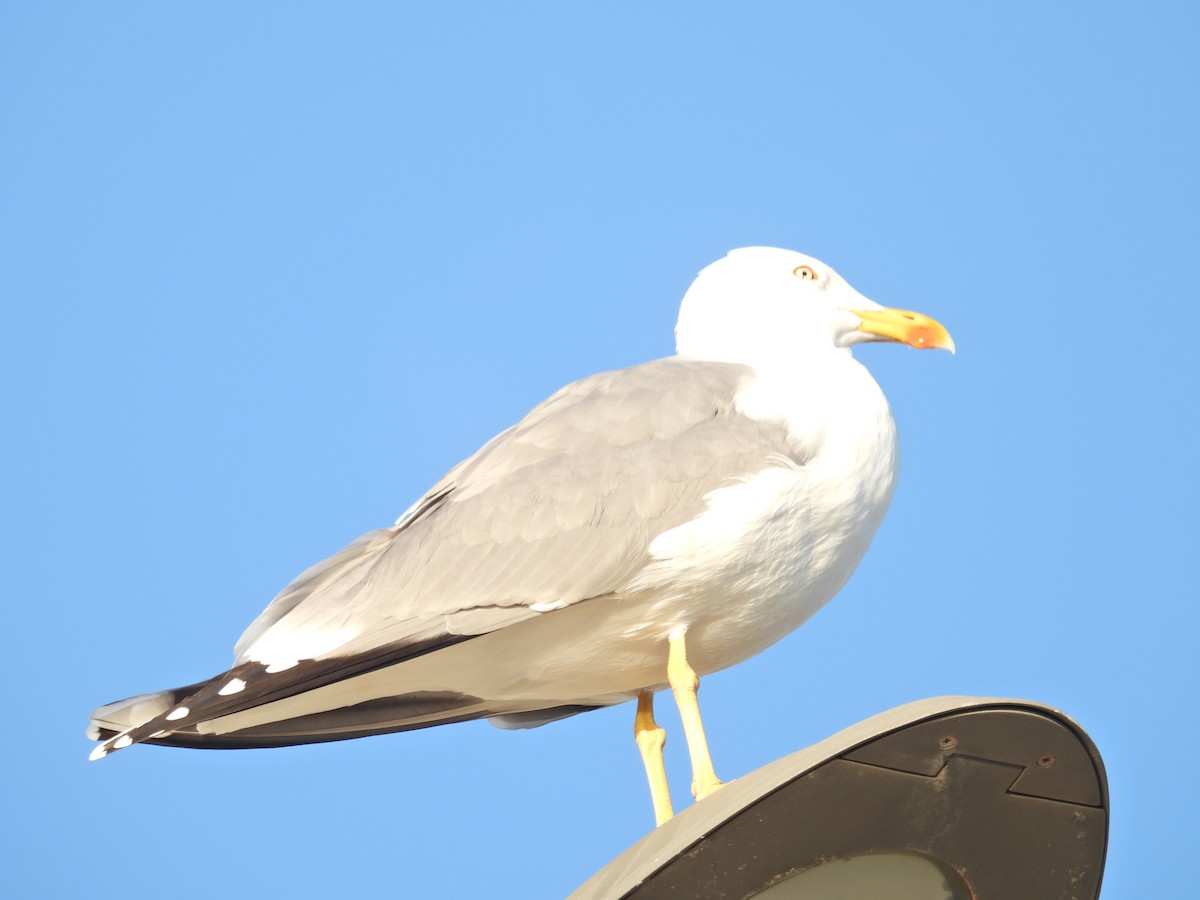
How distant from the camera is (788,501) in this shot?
5137mm

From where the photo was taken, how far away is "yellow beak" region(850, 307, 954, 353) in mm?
6488

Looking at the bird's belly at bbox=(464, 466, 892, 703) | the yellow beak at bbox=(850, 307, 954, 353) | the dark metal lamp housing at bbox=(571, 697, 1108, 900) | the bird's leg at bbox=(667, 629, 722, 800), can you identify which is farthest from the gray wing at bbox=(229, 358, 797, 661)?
the dark metal lamp housing at bbox=(571, 697, 1108, 900)

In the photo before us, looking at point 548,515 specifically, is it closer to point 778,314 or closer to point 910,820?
point 778,314

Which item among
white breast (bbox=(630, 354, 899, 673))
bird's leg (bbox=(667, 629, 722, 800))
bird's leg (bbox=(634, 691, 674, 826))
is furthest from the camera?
bird's leg (bbox=(634, 691, 674, 826))

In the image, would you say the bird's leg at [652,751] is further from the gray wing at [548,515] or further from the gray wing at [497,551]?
the gray wing at [548,515]

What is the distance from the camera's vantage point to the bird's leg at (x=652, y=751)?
586 cm

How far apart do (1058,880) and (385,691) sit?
256cm

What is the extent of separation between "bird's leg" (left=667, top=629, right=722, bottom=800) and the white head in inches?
56.5

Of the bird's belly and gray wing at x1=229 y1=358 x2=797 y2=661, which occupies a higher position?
gray wing at x1=229 y1=358 x2=797 y2=661

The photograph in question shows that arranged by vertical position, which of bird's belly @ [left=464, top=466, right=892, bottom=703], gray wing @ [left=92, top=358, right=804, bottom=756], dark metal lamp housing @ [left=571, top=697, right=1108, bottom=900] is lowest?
dark metal lamp housing @ [left=571, top=697, right=1108, bottom=900]

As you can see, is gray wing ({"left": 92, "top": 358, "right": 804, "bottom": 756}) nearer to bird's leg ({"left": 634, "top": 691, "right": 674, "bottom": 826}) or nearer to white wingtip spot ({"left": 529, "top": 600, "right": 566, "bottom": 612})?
white wingtip spot ({"left": 529, "top": 600, "right": 566, "bottom": 612})

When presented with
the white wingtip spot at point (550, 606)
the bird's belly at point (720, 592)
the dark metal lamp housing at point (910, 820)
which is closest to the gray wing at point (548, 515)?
the white wingtip spot at point (550, 606)

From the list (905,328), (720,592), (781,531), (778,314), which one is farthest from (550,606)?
(905,328)

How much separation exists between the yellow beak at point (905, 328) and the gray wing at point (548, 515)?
1016 millimetres
